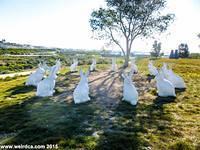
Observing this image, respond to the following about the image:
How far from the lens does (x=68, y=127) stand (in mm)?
12656

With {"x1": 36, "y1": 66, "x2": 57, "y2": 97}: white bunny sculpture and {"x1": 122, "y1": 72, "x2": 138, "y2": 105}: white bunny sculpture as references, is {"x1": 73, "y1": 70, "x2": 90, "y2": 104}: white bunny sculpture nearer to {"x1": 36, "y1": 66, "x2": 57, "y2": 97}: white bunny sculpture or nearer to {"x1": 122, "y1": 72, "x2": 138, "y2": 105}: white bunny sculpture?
{"x1": 122, "y1": 72, "x2": 138, "y2": 105}: white bunny sculpture

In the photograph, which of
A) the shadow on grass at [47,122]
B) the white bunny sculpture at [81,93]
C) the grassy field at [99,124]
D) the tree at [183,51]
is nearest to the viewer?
the grassy field at [99,124]

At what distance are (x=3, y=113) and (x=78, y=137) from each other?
229 inches

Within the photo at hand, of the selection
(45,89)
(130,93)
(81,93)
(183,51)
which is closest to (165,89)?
(130,93)

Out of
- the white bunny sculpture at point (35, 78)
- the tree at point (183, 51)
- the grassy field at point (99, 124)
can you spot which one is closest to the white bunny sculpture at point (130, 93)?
the grassy field at point (99, 124)

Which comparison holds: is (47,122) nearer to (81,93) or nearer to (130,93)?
(81,93)

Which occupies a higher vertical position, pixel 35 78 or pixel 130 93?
pixel 130 93

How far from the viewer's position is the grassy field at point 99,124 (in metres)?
11.1

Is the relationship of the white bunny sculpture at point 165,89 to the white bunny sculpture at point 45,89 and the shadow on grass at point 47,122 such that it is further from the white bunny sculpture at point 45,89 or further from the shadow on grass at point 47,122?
the white bunny sculpture at point 45,89

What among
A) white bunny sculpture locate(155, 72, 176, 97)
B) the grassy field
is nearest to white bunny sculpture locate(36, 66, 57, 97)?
the grassy field

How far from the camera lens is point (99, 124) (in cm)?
1324

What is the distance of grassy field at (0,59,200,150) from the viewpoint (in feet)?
36.3

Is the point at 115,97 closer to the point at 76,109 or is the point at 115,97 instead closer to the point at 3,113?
the point at 76,109

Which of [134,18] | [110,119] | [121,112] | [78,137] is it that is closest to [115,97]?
[121,112]
